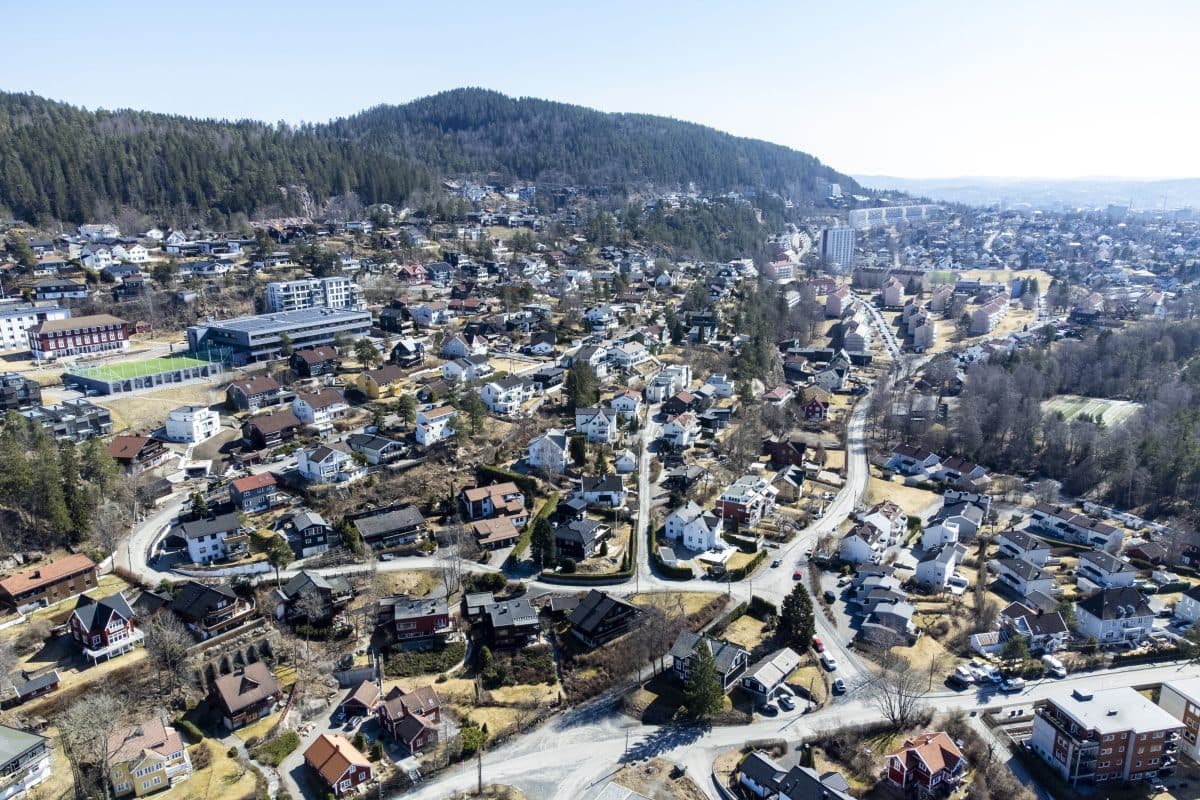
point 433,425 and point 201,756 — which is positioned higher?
point 433,425

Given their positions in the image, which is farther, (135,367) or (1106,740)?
(135,367)

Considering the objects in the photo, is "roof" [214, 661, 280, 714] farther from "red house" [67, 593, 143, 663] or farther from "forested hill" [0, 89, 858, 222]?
"forested hill" [0, 89, 858, 222]

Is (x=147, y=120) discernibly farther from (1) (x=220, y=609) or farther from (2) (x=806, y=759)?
(2) (x=806, y=759)

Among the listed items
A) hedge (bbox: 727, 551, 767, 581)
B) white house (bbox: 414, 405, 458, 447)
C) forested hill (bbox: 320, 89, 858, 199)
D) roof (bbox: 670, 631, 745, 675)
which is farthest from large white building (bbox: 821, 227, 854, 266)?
roof (bbox: 670, 631, 745, 675)

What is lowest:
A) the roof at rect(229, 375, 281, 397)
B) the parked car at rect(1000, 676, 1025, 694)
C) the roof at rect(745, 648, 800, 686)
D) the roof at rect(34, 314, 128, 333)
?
the parked car at rect(1000, 676, 1025, 694)

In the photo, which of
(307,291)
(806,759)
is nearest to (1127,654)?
(806,759)

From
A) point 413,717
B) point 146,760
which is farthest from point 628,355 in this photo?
point 146,760

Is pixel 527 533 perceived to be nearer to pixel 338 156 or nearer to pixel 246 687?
pixel 246 687
